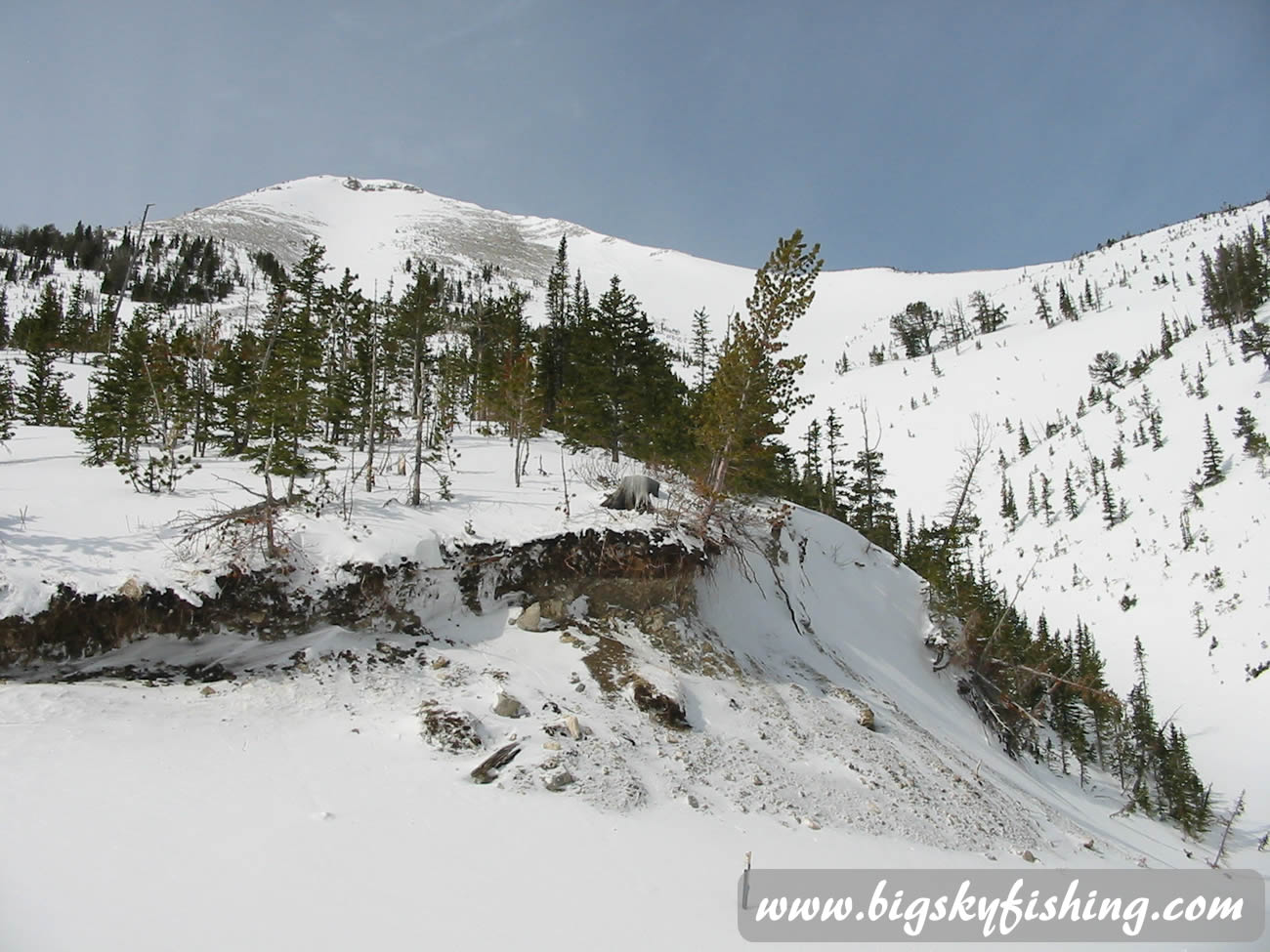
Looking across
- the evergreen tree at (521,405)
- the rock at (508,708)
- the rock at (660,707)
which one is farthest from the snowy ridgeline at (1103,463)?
the rock at (660,707)

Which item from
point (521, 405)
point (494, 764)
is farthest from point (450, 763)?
point (521, 405)

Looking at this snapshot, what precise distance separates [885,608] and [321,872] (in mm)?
21117

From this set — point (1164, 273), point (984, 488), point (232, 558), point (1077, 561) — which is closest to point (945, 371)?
point (984, 488)

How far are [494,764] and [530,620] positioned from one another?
4.42 m

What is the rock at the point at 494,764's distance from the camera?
7.05 m

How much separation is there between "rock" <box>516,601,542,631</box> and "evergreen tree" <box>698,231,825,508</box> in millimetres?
6682

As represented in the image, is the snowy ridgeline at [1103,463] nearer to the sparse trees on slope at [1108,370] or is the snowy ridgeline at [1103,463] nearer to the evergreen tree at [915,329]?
the sparse trees on slope at [1108,370]

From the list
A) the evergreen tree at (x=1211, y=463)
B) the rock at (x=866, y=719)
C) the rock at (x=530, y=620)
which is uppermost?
the evergreen tree at (x=1211, y=463)

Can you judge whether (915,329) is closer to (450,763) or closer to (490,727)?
(490,727)

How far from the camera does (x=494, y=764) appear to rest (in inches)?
288

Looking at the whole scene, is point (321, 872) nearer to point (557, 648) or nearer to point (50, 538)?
point (557, 648)

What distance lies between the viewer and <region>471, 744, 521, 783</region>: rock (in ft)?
23.1

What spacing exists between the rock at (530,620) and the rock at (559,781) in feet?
14.5

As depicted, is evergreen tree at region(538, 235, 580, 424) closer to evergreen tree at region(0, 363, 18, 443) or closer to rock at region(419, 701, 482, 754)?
evergreen tree at region(0, 363, 18, 443)
